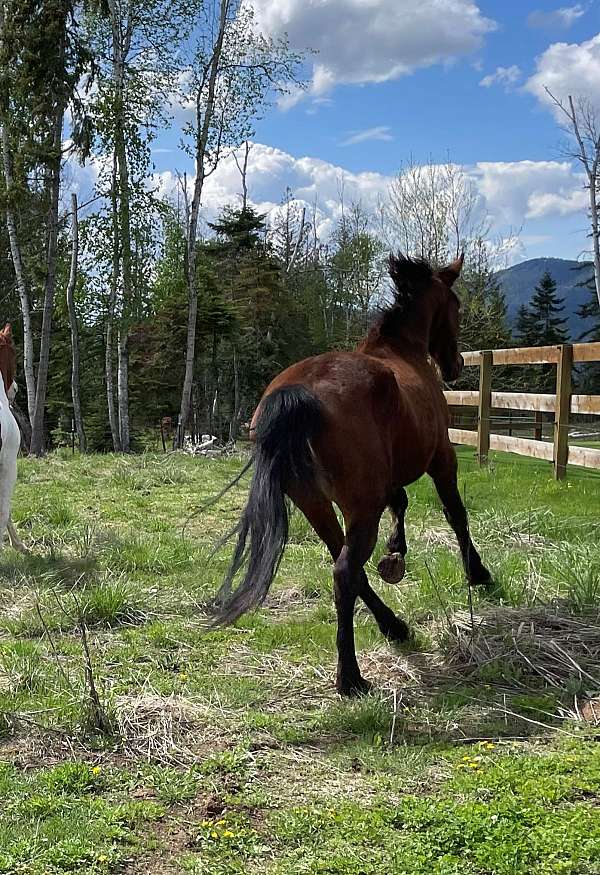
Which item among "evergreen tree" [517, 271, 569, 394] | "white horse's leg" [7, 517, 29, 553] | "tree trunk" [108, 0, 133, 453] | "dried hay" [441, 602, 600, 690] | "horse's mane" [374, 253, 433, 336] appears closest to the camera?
"dried hay" [441, 602, 600, 690]

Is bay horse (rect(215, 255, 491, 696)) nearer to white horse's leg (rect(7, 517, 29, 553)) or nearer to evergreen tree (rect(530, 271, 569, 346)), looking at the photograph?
white horse's leg (rect(7, 517, 29, 553))

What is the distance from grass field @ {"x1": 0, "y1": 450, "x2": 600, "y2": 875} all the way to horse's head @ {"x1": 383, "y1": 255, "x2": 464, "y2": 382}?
1.49m

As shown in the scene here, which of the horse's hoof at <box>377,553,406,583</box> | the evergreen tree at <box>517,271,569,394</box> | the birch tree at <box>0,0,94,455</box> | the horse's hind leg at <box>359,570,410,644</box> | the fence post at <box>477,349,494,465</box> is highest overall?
the birch tree at <box>0,0,94,455</box>

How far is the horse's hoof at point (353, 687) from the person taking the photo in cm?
341

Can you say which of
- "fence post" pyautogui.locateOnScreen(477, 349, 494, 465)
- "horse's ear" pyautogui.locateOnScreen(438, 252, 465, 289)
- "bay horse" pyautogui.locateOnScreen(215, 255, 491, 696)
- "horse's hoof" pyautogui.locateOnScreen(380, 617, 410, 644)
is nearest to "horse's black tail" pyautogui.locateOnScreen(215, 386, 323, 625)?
"bay horse" pyautogui.locateOnScreen(215, 255, 491, 696)

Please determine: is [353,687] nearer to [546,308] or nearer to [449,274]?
[449,274]

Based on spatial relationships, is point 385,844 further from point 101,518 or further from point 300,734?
point 101,518

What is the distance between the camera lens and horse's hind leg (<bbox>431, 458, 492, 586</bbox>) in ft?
15.5

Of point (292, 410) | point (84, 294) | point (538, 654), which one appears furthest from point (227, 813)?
point (84, 294)

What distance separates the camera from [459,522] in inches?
190

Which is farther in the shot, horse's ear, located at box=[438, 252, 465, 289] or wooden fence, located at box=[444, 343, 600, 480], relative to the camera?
wooden fence, located at box=[444, 343, 600, 480]

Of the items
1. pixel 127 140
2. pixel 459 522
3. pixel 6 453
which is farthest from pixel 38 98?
pixel 459 522

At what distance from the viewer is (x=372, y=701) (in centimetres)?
330

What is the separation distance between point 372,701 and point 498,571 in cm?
189
